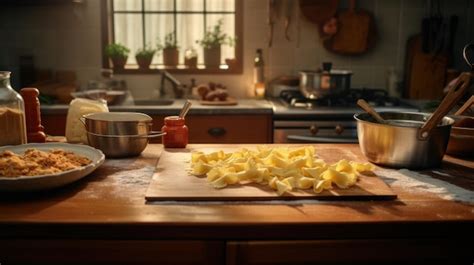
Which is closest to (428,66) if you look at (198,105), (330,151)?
(198,105)

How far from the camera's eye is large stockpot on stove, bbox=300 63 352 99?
3.53 m

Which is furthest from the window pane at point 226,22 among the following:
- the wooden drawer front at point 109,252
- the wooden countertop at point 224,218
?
the wooden drawer front at point 109,252

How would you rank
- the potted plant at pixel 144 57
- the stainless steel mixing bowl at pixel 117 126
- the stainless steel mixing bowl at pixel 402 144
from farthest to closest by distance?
the potted plant at pixel 144 57
the stainless steel mixing bowl at pixel 117 126
the stainless steel mixing bowl at pixel 402 144

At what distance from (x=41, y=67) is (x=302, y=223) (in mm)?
Result: 3245

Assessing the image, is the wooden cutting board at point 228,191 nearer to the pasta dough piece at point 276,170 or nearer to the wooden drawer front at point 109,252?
the pasta dough piece at point 276,170

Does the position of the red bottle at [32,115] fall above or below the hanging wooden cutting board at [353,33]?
below

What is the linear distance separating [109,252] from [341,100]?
263cm

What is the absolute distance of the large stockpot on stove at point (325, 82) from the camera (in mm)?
3529

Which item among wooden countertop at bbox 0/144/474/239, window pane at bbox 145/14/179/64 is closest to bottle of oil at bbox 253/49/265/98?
window pane at bbox 145/14/179/64

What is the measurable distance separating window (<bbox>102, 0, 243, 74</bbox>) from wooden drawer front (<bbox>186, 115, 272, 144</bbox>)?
0.75m

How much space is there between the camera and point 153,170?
1.67 metres

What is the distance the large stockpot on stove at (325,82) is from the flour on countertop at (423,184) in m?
1.89

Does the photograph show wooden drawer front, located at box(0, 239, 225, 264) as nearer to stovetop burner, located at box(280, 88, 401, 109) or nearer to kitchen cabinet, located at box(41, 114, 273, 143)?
kitchen cabinet, located at box(41, 114, 273, 143)

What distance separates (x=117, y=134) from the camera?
1.79m
